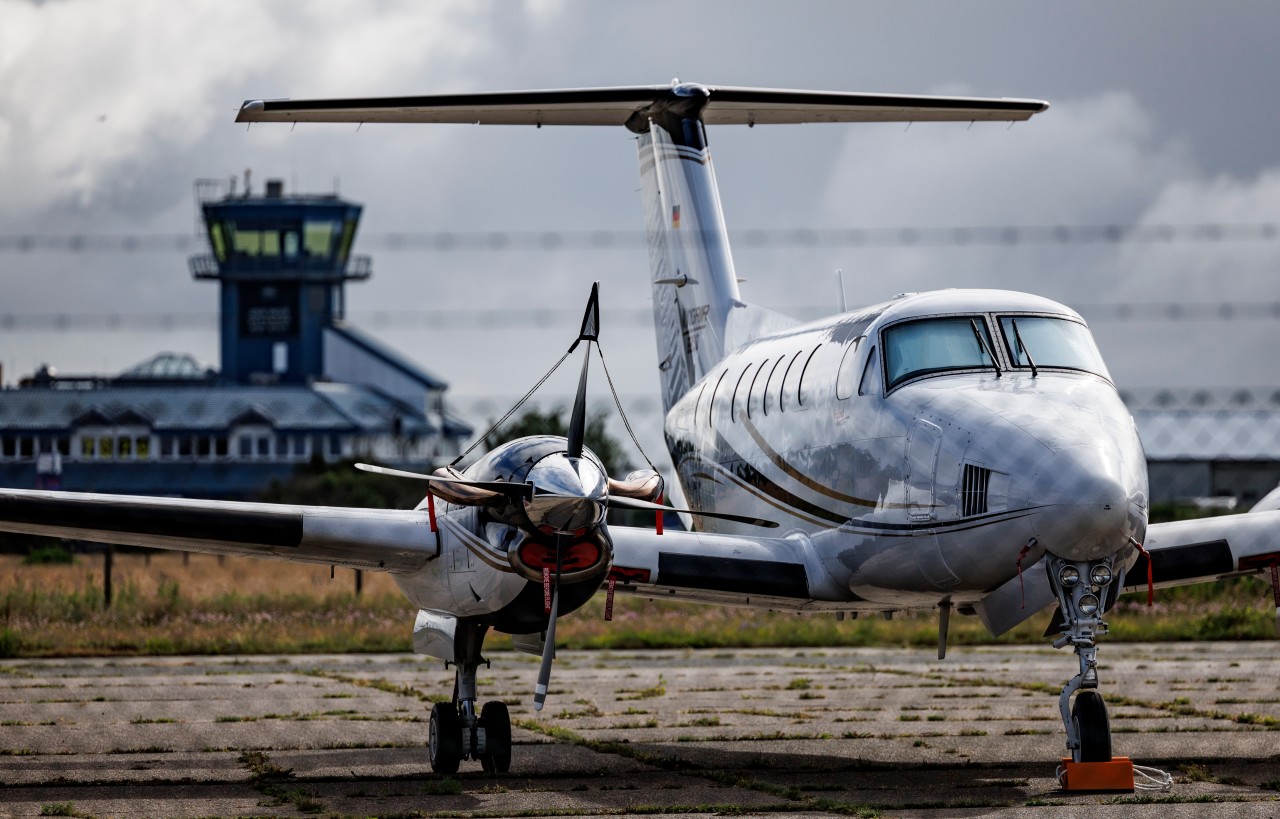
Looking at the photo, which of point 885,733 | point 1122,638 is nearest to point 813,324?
point 885,733

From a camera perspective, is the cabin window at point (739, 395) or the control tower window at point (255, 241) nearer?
the cabin window at point (739, 395)

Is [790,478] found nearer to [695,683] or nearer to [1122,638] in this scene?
[695,683]

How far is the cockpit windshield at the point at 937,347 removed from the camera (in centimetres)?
1251

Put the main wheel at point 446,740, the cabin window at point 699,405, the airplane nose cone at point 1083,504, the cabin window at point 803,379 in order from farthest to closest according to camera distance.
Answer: the cabin window at point 699,405 < the cabin window at point 803,379 < the main wheel at point 446,740 < the airplane nose cone at point 1083,504

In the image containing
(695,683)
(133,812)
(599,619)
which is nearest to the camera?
(133,812)

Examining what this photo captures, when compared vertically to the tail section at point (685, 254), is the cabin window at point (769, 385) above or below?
below

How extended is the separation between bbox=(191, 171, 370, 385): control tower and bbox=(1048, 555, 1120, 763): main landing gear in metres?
105

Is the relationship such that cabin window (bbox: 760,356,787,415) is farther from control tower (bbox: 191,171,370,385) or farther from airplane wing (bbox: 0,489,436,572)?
control tower (bbox: 191,171,370,385)

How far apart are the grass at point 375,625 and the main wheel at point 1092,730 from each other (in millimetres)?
13186

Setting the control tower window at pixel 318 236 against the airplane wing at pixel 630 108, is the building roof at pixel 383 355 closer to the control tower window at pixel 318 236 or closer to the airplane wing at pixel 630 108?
the control tower window at pixel 318 236

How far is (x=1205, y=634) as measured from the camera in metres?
25.8

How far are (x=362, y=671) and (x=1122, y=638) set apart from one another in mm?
11737

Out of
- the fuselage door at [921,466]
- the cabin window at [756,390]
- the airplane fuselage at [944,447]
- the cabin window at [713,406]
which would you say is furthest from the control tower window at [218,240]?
the fuselage door at [921,466]

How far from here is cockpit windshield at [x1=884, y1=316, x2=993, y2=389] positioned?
41.0 ft
